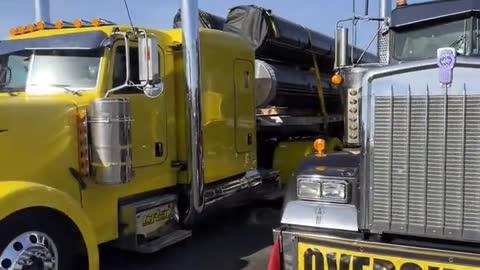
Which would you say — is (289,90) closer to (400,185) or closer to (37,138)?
(37,138)

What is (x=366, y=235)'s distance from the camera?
11.1 feet

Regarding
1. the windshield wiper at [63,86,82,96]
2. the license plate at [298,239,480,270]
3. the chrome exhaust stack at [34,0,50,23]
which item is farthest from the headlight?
the chrome exhaust stack at [34,0,50,23]

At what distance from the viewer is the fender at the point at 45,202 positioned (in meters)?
3.81

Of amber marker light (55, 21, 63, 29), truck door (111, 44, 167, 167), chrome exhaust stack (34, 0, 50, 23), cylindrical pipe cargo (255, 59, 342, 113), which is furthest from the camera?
cylindrical pipe cargo (255, 59, 342, 113)

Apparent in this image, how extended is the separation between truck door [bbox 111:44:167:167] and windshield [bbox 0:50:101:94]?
22cm

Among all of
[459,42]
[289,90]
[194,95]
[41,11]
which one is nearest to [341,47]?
[459,42]

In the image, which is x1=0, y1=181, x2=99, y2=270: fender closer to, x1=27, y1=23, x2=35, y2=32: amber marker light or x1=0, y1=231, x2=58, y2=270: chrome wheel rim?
x1=0, y1=231, x2=58, y2=270: chrome wheel rim

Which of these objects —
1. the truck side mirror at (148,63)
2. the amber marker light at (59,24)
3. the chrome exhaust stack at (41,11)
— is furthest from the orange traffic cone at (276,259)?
the chrome exhaust stack at (41,11)

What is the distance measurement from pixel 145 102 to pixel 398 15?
2606 millimetres

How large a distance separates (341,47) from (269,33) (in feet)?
11.1

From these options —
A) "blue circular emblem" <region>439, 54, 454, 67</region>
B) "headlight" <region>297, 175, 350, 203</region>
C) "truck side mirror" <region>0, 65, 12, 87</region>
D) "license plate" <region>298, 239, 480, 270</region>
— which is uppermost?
"truck side mirror" <region>0, 65, 12, 87</region>

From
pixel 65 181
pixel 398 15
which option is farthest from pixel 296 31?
pixel 65 181

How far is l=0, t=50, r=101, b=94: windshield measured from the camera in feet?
16.6

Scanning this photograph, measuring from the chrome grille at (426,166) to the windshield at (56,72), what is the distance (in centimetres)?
286
